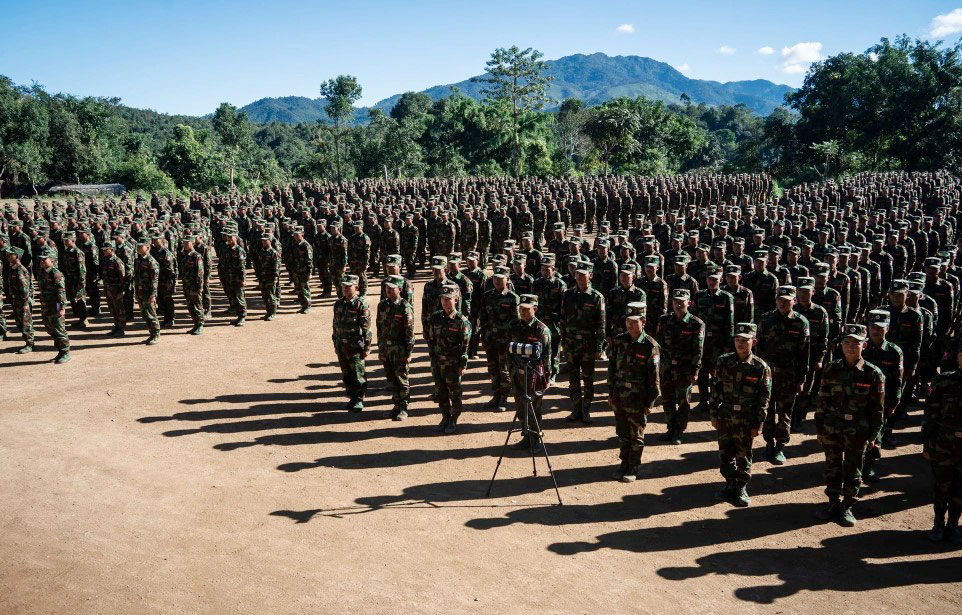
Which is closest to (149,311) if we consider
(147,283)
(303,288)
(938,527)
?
(147,283)

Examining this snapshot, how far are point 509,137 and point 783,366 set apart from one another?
4286cm

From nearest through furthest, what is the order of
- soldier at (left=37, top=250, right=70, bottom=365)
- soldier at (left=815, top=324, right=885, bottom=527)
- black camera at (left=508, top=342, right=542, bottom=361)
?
soldier at (left=815, top=324, right=885, bottom=527), black camera at (left=508, top=342, right=542, bottom=361), soldier at (left=37, top=250, right=70, bottom=365)

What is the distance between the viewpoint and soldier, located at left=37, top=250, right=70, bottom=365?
34.6 feet

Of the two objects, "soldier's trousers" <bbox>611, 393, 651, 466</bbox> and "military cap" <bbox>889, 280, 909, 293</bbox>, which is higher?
"military cap" <bbox>889, 280, 909, 293</bbox>

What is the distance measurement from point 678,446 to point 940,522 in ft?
8.40

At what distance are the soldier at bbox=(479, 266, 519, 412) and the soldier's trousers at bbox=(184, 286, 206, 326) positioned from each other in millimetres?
6589

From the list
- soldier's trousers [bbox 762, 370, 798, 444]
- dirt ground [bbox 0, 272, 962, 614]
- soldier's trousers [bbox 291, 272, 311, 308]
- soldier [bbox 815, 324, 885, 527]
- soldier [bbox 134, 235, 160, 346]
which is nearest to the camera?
dirt ground [bbox 0, 272, 962, 614]

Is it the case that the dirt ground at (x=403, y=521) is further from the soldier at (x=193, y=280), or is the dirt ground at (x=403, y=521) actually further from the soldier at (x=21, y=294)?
the soldier at (x=193, y=280)

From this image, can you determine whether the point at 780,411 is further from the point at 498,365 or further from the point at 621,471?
the point at 498,365

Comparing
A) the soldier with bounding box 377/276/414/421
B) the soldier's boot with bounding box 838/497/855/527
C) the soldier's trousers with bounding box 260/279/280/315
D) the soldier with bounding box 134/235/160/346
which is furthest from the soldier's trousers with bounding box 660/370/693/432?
the soldier with bounding box 134/235/160/346

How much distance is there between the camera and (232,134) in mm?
51125

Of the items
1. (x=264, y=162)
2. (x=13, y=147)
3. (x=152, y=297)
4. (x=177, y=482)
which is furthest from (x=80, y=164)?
(x=177, y=482)

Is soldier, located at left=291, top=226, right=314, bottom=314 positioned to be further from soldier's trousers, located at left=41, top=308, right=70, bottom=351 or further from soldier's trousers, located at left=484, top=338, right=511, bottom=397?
soldier's trousers, located at left=484, top=338, right=511, bottom=397

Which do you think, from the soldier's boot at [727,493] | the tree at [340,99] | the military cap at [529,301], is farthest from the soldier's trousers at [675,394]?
the tree at [340,99]
